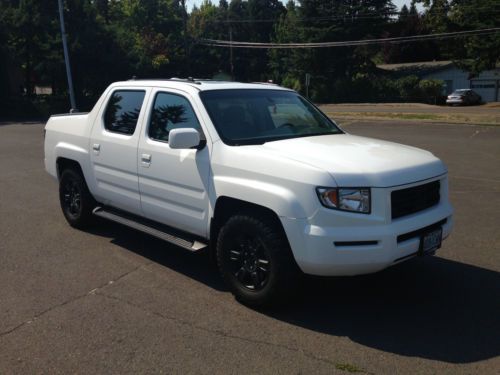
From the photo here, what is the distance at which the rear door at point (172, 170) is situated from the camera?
4605mm

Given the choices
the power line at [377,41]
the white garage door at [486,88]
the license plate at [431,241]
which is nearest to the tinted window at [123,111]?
the license plate at [431,241]

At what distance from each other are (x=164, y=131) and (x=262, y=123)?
0.98 meters

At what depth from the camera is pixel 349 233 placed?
12.3 feet

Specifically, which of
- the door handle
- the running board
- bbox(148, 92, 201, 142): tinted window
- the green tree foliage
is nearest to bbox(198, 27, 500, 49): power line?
the green tree foliage

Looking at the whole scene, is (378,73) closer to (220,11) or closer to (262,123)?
(220,11)

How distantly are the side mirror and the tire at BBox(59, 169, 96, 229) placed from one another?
7.76 ft

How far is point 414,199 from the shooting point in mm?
4125

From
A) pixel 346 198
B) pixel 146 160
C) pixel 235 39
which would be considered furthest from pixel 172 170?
pixel 235 39

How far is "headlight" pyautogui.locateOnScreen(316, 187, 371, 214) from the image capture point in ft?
12.3

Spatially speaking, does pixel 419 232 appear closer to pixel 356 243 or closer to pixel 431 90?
pixel 356 243

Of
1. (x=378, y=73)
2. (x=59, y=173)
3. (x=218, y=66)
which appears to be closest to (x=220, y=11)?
(x=218, y=66)

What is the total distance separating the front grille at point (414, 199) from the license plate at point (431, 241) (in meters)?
0.22

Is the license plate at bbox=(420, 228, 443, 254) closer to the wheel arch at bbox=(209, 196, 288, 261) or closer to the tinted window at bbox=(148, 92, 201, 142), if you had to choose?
the wheel arch at bbox=(209, 196, 288, 261)

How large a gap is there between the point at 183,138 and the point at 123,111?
5.47 ft
